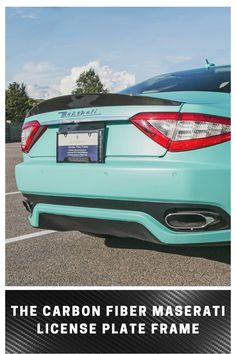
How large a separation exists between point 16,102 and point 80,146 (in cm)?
4968

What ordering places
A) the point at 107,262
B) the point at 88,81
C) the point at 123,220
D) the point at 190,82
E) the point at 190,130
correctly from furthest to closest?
the point at 88,81 < the point at 107,262 < the point at 190,82 < the point at 123,220 < the point at 190,130

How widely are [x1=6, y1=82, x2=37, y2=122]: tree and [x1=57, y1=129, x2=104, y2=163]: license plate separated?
1842 inches

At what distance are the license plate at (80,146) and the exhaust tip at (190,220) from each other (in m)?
0.53

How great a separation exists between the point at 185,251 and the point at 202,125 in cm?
135

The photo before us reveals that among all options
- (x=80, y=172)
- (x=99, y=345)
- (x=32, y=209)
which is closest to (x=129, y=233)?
(x=80, y=172)

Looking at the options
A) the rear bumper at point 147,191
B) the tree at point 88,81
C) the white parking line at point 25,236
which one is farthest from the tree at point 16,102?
the rear bumper at point 147,191

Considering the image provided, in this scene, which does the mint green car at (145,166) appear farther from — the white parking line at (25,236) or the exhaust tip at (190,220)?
the white parking line at (25,236)

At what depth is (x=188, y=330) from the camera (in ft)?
7.84

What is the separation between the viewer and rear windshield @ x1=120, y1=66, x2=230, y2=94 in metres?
2.73

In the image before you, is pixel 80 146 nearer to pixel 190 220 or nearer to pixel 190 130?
pixel 190 130

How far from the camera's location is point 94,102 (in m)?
2.51

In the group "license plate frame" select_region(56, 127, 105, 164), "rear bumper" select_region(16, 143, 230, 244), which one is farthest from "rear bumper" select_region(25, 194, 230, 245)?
"license plate frame" select_region(56, 127, 105, 164)

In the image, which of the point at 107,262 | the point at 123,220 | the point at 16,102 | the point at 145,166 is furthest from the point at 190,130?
the point at 16,102

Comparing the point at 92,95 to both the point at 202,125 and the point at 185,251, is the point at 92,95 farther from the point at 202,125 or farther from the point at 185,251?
the point at 185,251
